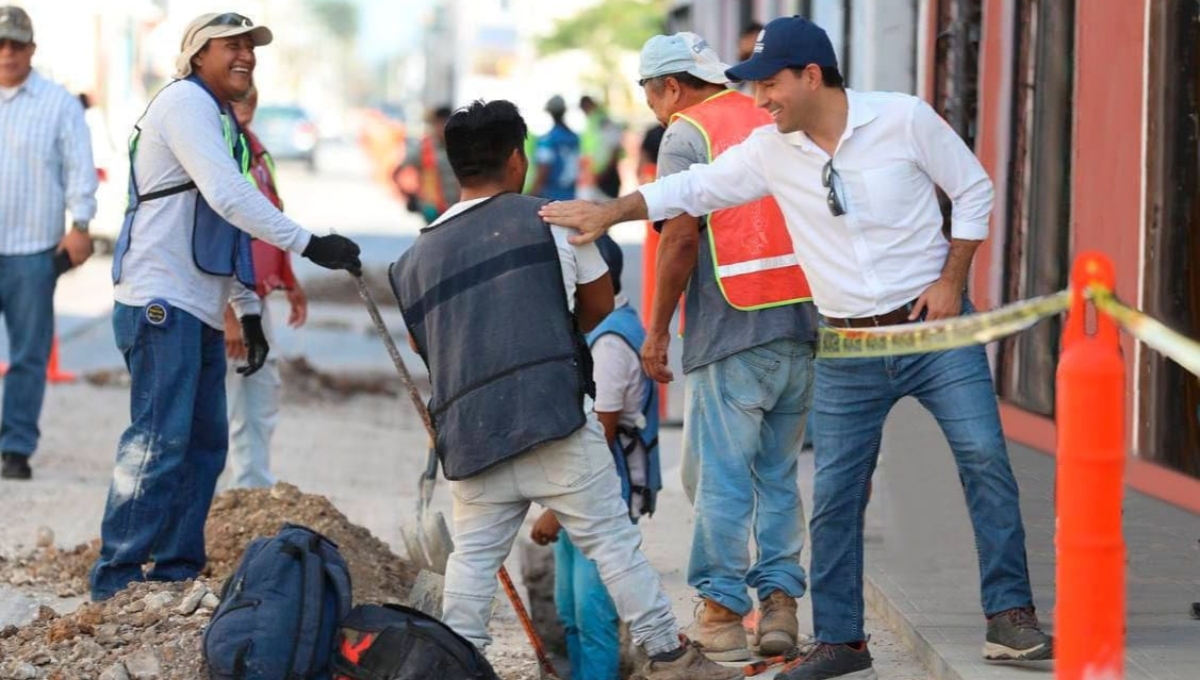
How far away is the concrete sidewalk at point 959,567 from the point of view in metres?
5.59

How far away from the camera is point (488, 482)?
5.31 m

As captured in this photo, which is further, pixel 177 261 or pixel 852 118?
pixel 177 261

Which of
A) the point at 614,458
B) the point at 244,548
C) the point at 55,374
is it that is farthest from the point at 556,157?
the point at 614,458

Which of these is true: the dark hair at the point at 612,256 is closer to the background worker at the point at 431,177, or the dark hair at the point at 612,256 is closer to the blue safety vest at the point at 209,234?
the blue safety vest at the point at 209,234

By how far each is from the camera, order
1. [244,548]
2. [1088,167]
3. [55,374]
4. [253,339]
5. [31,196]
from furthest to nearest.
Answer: [55,374]
[31,196]
[1088,167]
[244,548]
[253,339]

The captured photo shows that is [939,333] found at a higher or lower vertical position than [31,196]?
lower

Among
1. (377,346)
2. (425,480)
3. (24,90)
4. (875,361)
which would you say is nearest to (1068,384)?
(875,361)

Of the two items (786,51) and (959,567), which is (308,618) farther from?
(959,567)

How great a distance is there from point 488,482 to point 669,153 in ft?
4.19

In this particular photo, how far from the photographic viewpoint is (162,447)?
639cm

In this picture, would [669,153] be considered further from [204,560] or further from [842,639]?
[204,560]

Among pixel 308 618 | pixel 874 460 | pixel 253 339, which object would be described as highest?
pixel 253 339

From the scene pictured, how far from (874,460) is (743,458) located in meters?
0.61

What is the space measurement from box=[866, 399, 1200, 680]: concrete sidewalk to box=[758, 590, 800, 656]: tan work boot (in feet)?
1.12
